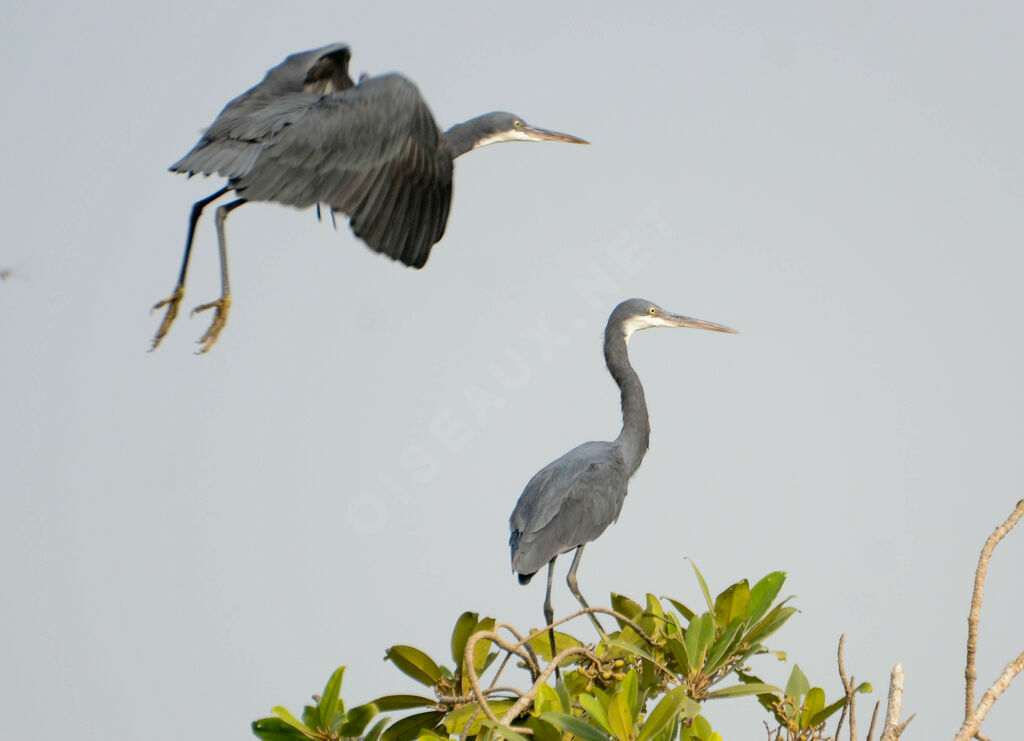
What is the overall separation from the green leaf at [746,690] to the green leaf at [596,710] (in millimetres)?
725

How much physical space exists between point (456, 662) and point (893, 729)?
4.47 feet

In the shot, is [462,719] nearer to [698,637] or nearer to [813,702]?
[698,637]

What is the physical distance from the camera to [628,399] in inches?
274

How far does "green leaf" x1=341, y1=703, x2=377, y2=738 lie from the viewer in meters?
3.38

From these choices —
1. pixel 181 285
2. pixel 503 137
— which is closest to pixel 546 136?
pixel 503 137

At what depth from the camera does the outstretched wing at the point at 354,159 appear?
4680 millimetres

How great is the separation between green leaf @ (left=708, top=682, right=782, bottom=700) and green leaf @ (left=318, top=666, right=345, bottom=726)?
1.23 metres

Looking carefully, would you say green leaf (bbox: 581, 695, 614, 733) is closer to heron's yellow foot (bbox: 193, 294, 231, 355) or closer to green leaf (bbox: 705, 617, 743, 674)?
green leaf (bbox: 705, 617, 743, 674)

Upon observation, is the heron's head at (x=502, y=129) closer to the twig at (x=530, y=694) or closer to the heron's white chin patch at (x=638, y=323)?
the heron's white chin patch at (x=638, y=323)

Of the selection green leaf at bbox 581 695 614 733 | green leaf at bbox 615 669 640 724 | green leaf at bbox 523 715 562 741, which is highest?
green leaf at bbox 615 669 640 724

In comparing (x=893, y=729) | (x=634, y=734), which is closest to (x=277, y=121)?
(x=634, y=734)

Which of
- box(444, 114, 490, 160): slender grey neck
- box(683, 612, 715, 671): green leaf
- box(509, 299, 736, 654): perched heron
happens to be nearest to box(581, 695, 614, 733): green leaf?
box(683, 612, 715, 671): green leaf

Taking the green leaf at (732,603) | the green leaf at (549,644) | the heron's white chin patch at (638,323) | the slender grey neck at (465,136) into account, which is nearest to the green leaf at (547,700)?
the green leaf at (732,603)

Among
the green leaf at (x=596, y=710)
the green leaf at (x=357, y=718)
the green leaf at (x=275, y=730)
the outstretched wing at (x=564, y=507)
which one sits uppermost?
the outstretched wing at (x=564, y=507)
